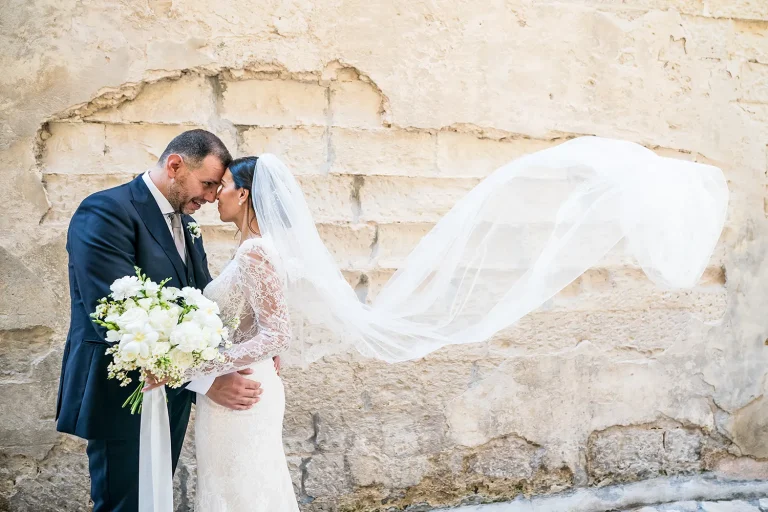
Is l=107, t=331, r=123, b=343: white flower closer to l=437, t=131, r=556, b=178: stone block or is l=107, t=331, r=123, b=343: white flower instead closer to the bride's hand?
the bride's hand

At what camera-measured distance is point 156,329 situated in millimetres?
2350

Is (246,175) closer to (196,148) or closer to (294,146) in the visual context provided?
(196,148)

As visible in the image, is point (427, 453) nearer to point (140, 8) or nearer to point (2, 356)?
point (2, 356)

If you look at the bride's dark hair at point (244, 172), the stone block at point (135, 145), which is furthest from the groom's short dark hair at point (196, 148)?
the stone block at point (135, 145)

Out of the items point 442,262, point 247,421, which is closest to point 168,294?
point 247,421

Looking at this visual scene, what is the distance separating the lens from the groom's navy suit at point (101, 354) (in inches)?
104

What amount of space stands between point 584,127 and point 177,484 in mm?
2992

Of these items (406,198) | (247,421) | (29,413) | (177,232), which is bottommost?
(29,413)

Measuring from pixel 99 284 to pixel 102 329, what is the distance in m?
0.17

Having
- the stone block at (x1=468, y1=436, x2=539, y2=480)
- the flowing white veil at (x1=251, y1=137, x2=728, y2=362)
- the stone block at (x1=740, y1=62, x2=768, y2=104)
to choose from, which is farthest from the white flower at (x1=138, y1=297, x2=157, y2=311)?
the stone block at (x1=740, y1=62, x2=768, y2=104)

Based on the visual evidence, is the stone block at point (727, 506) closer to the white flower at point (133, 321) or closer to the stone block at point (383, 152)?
the stone block at point (383, 152)

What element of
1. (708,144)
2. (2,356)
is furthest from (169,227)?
(708,144)

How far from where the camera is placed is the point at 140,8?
352cm

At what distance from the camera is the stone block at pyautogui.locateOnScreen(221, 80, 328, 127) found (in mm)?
3715
